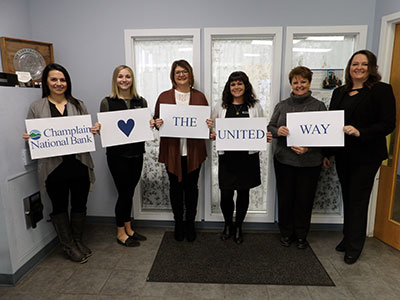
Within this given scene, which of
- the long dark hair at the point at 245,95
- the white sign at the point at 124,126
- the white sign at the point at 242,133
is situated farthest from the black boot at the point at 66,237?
the long dark hair at the point at 245,95

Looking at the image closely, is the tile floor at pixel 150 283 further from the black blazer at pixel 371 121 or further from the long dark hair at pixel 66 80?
the long dark hair at pixel 66 80

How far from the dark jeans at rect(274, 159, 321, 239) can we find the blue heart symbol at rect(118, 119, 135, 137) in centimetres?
135

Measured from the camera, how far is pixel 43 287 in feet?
6.68

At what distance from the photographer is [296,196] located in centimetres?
249

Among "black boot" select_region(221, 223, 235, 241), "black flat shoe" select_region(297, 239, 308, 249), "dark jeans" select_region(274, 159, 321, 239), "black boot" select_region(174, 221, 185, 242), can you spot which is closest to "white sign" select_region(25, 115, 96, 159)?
"black boot" select_region(174, 221, 185, 242)

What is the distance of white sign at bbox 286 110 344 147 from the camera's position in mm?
2152

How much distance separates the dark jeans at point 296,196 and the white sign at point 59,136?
171 cm

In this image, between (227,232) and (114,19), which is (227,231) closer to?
(227,232)

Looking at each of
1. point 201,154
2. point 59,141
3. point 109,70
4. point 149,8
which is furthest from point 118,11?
point 201,154

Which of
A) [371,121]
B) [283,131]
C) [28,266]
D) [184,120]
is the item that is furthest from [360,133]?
[28,266]

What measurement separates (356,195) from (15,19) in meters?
3.47

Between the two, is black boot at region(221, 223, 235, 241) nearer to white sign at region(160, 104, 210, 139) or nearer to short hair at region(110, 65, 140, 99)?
white sign at region(160, 104, 210, 139)

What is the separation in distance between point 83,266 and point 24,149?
109 cm

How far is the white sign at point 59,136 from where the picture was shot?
2045 mm
